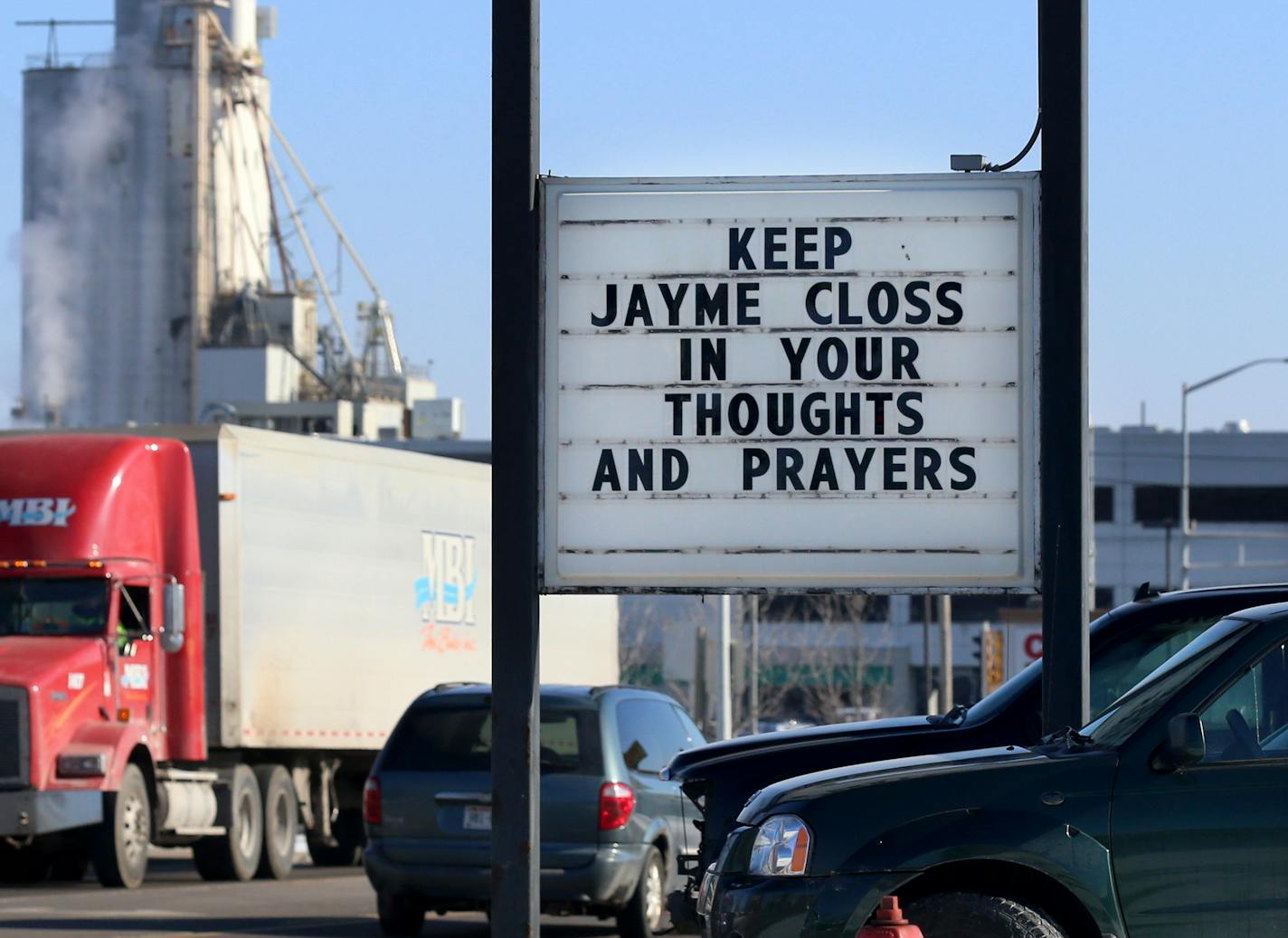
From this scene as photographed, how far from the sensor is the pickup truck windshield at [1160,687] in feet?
24.2

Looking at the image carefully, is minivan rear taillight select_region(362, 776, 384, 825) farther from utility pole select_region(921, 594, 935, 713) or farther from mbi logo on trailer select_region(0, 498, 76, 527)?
utility pole select_region(921, 594, 935, 713)

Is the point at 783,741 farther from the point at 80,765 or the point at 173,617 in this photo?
the point at 173,617

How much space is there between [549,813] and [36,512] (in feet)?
24.2

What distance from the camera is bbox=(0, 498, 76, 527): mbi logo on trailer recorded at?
63.3 ft

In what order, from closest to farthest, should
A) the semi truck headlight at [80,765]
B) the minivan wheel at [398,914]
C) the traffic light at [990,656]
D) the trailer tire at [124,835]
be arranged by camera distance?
the minivan wheel at [398,914] → the semi truck headlight at [80,765] → the trailer tire at [124,835] → the traffic light at [990,656]

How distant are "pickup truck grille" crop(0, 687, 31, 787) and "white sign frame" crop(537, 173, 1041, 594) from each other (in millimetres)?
11489

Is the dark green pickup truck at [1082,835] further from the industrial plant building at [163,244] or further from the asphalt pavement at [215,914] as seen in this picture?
the industrial plant building at [163,244]

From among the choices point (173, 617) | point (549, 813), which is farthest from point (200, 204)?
point (549, 813)

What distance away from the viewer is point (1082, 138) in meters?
8.32

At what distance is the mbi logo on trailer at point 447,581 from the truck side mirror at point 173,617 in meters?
5.20

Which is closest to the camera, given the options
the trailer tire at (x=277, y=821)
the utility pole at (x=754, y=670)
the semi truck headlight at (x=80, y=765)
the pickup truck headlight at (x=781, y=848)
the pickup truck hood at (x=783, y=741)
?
the pickup truck headlight at (x=781, y=848)

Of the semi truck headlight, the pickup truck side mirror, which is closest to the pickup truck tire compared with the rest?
the pickup truck side mirror

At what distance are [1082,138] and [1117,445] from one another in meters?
75.1

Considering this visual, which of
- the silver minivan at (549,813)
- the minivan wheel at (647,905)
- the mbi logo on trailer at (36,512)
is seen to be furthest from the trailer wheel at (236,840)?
the minivan wheel at (647,905)
